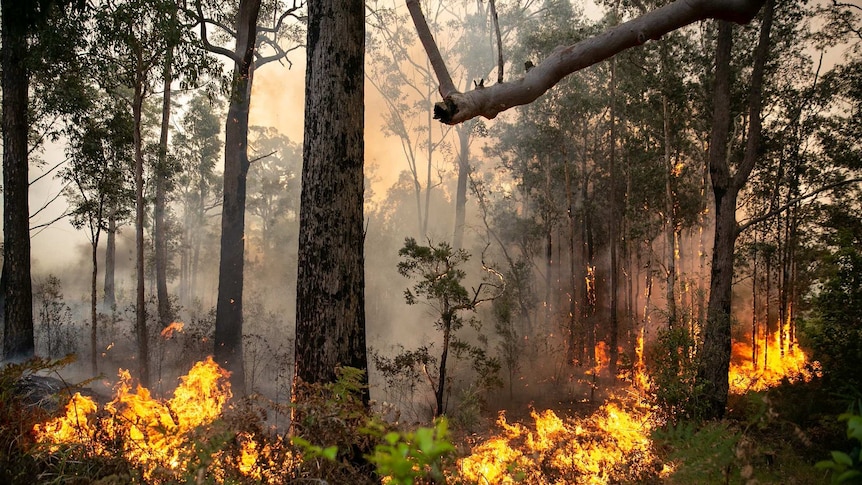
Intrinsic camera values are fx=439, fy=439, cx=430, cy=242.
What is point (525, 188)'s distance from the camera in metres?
25.2

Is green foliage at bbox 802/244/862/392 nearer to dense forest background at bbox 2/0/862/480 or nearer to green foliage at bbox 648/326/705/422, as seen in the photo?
dense forest background at bbox 2/0/862/480

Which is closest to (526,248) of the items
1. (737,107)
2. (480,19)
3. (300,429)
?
(737,107)

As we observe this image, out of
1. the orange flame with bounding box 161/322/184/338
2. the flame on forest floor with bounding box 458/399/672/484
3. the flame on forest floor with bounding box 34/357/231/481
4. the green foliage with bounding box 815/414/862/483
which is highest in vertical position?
the green foliage with bounding box 815/414/862/483

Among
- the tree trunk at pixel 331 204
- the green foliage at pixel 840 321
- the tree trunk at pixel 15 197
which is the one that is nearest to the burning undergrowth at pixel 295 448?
the tree trunk at pixel 331 204

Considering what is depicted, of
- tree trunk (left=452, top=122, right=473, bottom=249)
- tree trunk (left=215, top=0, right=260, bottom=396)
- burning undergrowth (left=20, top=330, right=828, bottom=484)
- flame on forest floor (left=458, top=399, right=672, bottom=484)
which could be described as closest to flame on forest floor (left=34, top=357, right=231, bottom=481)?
burning undergrowth (left=20, top=330, right=828, bottom=484)

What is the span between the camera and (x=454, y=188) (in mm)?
51750

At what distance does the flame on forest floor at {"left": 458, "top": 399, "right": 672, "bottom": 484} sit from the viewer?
6930mm

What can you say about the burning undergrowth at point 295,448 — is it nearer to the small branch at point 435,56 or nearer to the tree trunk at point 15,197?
the small branch at point 435,56

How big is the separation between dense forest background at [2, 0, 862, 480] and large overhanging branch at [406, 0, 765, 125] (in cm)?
37

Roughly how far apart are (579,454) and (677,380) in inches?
113

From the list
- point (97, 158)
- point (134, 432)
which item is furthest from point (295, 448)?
point (97, 158)

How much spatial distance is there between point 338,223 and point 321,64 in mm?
1900

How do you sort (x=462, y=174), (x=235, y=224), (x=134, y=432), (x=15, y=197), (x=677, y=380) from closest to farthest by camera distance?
(x=134, y=432), (x=677, y=380), (x=15, y=197), (x=235, y=224), (x=462, y=174)

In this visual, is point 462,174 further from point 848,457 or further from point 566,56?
point 848,457
